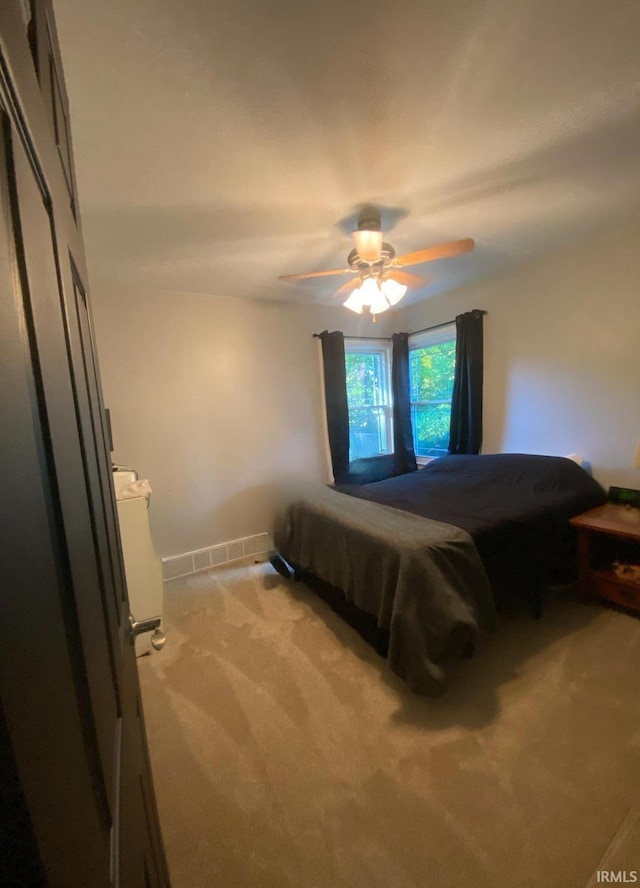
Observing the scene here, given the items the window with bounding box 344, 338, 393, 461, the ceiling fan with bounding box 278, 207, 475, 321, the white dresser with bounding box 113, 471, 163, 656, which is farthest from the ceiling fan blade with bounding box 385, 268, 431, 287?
the white dresser with bounding box 113, 471, 163, 656

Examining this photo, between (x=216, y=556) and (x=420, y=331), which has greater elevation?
(x=420, y=331)

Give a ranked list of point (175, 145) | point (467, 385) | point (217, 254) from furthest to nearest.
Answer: point (467, 385) < point (217, 254) < point (175, 145)

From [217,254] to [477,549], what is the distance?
239 cm

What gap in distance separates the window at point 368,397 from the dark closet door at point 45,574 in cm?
351

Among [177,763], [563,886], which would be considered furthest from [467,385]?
[177,763]

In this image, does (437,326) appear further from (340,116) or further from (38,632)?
(38,632)

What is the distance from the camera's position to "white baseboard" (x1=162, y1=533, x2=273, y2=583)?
3031 mm

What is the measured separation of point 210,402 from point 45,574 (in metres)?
3.00

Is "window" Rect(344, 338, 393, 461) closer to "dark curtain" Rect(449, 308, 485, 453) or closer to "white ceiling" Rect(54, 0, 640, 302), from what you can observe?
"dark curtain" Rect(449, 308, 485, 453)

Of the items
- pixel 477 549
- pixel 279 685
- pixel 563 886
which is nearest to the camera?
pixel 563 886

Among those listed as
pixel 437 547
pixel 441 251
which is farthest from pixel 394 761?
pixel 441 251

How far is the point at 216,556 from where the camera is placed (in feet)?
10.6

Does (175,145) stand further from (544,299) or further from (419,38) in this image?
(544,299)

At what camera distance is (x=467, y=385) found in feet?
11.2
